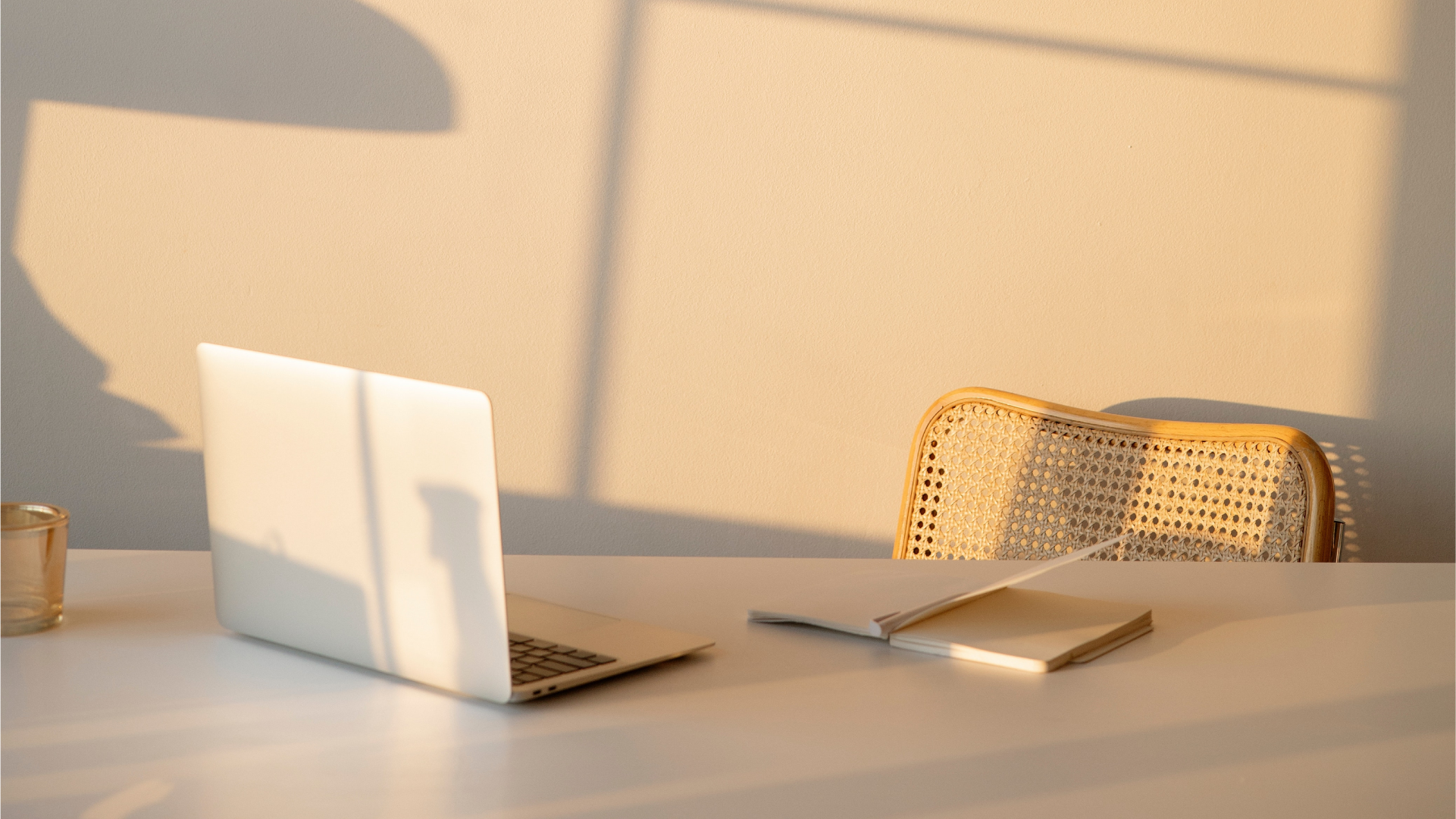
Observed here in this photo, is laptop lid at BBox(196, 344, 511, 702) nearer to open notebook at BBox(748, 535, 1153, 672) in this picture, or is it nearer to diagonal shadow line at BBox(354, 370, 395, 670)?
diagonal shadow line at BBox(354, 370, 395, 670)

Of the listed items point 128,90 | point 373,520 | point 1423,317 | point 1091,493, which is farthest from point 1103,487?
point 128,90

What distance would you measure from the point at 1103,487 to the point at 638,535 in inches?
32.9

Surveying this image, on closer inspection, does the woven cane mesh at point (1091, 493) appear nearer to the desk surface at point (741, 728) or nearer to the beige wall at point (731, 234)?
the beige wall at point (731, 234)

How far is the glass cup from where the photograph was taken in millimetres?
983

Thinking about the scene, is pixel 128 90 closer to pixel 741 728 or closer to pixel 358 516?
pixel 358 516

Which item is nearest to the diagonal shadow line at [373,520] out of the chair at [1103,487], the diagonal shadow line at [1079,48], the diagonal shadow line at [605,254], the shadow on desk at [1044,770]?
the shadow on desk at [1044,770]

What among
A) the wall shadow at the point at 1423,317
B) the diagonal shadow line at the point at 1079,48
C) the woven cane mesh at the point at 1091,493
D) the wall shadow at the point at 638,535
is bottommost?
the wall shadow at the point at 638,535

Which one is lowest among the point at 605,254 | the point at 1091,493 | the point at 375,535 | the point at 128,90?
the point at 1091,493

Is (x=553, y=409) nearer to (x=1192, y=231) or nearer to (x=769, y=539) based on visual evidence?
(x=769, y=539)

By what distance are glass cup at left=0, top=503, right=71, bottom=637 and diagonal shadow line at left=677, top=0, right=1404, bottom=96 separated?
5.06 feet

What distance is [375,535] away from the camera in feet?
2.95

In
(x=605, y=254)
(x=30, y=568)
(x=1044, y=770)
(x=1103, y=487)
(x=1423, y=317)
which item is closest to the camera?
(x=1044, y=770)

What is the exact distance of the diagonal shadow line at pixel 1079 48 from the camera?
2.17 metres

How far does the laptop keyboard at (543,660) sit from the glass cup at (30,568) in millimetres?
361
